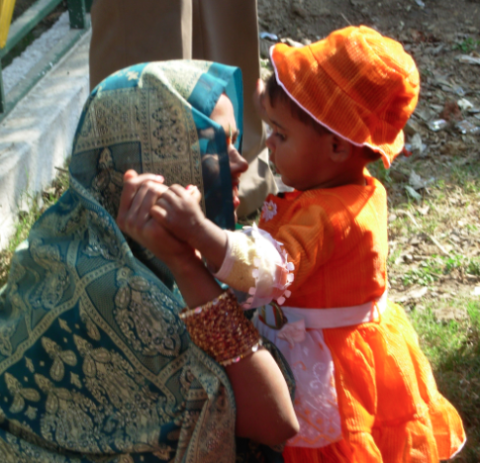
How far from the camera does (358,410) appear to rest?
6.53ft

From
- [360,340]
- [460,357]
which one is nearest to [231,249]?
[360,340]

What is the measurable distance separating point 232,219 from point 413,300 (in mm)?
1877

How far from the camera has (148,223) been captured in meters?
1.64

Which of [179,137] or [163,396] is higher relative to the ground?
[179,137]

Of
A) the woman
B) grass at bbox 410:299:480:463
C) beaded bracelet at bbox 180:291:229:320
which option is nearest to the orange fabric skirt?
the woman

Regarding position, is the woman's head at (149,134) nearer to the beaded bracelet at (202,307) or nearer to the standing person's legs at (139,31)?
the beaded bracelet at (202,307)

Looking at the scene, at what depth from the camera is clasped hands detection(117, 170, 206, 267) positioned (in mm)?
1640

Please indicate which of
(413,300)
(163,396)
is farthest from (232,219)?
(413,300)

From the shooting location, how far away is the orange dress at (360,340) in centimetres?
195

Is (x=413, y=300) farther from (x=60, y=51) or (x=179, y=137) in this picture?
(x=60, y=51)

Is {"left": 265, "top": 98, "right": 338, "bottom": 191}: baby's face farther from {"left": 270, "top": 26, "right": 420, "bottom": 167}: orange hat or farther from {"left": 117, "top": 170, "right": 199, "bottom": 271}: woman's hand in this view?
{"left": 117, "top": 170, "right": 199, "bottom": 271}: woman's hand

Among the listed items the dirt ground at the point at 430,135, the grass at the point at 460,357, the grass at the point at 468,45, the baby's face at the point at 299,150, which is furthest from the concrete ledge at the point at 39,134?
the grass at the point at 468,45

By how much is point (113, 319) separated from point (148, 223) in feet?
1.27

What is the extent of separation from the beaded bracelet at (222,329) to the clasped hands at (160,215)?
0.58ft
